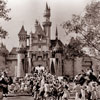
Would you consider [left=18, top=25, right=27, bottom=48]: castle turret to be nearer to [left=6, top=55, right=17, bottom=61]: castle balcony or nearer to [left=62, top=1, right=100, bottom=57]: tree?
[left=6, top=55, right=17, bottom=61]: castle balcony

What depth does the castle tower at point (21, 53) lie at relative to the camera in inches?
4710

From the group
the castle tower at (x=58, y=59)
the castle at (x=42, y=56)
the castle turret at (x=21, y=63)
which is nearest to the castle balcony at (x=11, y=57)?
the castle at (x=42, y=56)

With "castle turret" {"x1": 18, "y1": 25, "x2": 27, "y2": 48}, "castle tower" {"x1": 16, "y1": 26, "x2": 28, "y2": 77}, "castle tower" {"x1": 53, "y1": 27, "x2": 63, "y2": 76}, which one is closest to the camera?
"castle tower" {"x1": 53, "y1": 27, "x2": 63, "y2": 76}

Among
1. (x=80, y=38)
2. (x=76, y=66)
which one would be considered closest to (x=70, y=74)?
(x=76, y=66)

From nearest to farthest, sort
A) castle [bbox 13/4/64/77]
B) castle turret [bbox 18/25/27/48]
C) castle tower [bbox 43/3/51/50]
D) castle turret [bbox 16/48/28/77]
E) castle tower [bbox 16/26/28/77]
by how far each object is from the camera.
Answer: castle turret [bbox 16/48/28/77] < castle tower [bbox 16/26/28/77] < castle [bbox 13/4/64/77] < castle tower [bbox 43/3/51/50] < castle turret [bbox 18/25/27/48]

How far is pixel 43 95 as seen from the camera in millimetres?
22359

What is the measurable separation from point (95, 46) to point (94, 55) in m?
0.93

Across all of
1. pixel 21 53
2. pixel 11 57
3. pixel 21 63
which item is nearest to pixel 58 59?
pixel 21 63

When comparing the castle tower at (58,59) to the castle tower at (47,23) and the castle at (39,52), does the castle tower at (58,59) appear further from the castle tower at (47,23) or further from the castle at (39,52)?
the castle tower at (47,23)

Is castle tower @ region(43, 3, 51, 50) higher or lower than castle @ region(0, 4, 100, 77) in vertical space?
higher

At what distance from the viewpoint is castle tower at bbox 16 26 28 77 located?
393 feet

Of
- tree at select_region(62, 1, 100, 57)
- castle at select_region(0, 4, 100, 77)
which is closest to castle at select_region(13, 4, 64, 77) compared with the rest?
castle at select_region(0, 4, 100, 77)

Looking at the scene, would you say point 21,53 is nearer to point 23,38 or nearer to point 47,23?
point 23,38

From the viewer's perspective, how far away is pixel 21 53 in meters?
124
